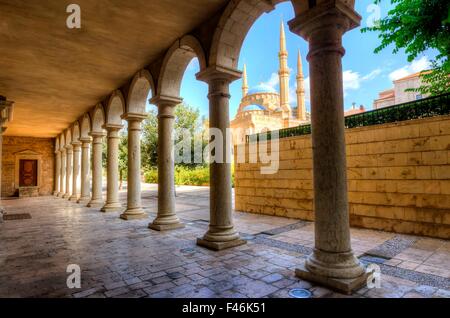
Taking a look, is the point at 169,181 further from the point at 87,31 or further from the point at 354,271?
the point at 354,271

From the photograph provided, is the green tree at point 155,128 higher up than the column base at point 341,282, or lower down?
higher up

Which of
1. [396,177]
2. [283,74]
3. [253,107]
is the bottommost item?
[396,177]

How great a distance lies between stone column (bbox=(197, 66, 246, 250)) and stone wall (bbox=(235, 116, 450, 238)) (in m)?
3.26

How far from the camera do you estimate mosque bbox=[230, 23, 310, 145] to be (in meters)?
38.2

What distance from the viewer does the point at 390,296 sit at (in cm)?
277

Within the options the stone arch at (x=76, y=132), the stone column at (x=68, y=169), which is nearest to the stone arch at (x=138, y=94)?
the stone arch at (x=76, y=132)

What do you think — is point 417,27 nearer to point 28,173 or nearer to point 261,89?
point 28,173

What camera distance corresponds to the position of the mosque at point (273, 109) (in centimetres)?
3817

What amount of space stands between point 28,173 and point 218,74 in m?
20.0

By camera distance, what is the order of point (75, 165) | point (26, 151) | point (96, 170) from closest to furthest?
point (96, 170) → point (75, 165) → point (26, 151)

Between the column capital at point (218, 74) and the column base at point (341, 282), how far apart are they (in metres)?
3.48

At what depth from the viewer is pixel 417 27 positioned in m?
4.81

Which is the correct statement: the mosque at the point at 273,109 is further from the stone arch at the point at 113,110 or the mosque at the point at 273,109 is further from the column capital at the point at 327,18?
the column capital at the point at 327,18

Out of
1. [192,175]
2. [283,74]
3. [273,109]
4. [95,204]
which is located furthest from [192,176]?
[283,74]
